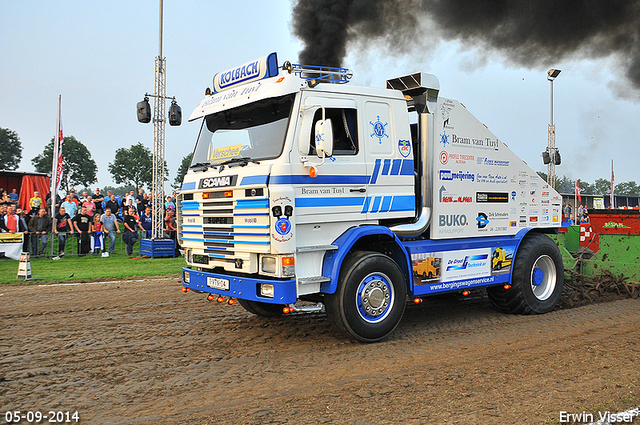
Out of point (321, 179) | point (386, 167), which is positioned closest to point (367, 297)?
point (321, 179)

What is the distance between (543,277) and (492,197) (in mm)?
1757

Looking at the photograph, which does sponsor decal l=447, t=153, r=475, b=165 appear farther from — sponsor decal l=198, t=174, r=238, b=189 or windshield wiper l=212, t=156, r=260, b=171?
sponsor decal l=198, t=174, r=238, b=189

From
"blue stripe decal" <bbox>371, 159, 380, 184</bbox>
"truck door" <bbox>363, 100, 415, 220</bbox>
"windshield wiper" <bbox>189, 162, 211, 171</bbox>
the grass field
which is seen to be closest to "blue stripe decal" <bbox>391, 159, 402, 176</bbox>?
"truck door" <bbox>363, 100, 415, 220</bbox>

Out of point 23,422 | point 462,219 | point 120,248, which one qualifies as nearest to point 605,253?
point 462,219

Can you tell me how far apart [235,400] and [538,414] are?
8.20 feet

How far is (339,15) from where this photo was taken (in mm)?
10828

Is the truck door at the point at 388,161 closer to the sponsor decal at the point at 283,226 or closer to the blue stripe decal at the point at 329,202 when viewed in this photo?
the blue stripe decal at the point at 329,202

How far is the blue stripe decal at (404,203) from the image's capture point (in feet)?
21.6

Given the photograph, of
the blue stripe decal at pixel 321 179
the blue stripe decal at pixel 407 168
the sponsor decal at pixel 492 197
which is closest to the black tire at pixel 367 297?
the blue stripe decal at pixel 321 179

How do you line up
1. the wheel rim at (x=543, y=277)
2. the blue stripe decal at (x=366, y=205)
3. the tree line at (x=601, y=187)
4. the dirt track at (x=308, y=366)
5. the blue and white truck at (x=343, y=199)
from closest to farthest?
the dirt track at (x=308, y=366) → the blue and white truck at (x=343, y=199) → the blue stripe decal at (x=366, y=205) → the wheel rim at (x=543, y=277) → the tree line at (x=601, y=187)

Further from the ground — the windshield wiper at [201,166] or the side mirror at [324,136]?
the side mirror at [324,136]

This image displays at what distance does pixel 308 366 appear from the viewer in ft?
17.6

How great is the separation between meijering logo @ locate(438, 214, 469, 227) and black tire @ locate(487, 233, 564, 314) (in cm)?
128

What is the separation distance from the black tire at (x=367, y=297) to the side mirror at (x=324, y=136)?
4.57ft
